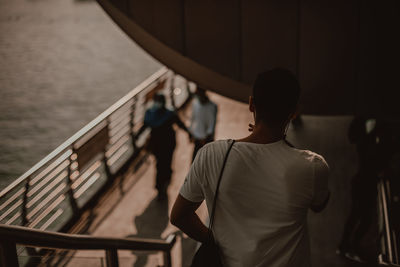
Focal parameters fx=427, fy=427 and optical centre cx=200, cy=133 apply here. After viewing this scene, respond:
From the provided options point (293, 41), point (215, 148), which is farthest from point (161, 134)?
point (215, 148)

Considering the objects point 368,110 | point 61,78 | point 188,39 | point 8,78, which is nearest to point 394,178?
point 368,110

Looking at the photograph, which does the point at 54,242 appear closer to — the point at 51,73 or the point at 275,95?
the point at 275,95

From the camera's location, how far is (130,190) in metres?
5.88

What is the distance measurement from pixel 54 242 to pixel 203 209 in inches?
141

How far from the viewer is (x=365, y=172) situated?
145 inches

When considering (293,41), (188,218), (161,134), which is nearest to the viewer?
(188,218)

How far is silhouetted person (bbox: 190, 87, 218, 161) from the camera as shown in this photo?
5176 mm

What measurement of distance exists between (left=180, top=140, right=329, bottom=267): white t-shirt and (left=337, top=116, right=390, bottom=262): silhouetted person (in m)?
2.54

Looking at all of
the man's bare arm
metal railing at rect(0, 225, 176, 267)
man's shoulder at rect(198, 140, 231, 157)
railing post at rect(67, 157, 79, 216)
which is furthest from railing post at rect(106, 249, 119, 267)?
railing post at rect(67, 157, 79, 216)

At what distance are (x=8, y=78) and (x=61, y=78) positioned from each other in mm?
13944

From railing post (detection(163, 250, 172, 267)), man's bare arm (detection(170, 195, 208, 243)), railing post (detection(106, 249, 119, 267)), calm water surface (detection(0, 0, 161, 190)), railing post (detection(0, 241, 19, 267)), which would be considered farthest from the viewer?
calm water surface (detection(0, 0, 161, 190))

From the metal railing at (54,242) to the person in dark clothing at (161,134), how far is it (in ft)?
8.34

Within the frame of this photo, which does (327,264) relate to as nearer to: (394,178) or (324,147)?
(394,178)

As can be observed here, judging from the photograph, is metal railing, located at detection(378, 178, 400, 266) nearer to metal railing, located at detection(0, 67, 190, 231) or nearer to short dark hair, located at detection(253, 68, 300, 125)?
short dark hair, located at detection(253, 68, 300, 125)
